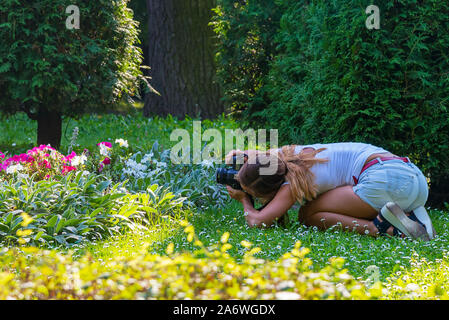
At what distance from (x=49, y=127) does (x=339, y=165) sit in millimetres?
4721

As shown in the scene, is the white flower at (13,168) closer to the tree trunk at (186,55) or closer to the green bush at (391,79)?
the green bush at (391,79)

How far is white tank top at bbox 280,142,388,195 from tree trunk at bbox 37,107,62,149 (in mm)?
4416

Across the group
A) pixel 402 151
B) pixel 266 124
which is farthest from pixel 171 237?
pixel 266 124

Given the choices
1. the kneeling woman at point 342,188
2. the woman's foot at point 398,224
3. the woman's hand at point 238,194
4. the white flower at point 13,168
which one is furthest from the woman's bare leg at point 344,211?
the white flower at point 13,168

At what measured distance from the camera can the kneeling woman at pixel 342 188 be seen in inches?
171

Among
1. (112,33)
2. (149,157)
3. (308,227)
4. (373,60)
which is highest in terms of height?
(112,33)

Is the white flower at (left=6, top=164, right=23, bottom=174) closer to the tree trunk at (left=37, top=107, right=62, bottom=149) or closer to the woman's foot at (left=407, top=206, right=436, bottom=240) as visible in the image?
the tree trunk at (left=37, top=107, right=62, bottom=149)

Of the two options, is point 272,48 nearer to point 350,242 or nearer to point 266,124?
point 266,124

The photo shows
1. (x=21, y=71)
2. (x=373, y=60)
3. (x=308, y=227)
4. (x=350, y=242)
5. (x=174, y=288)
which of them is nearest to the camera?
(x=174, y=288)

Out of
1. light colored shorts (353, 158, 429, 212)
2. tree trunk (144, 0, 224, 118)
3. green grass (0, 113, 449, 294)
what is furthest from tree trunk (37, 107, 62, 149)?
light colored shorts (353, 158, 429, 212)

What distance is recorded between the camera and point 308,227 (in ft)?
15.6

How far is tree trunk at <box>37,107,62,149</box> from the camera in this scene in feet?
26.0

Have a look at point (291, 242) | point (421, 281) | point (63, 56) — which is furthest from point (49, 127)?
point (421, 281)
